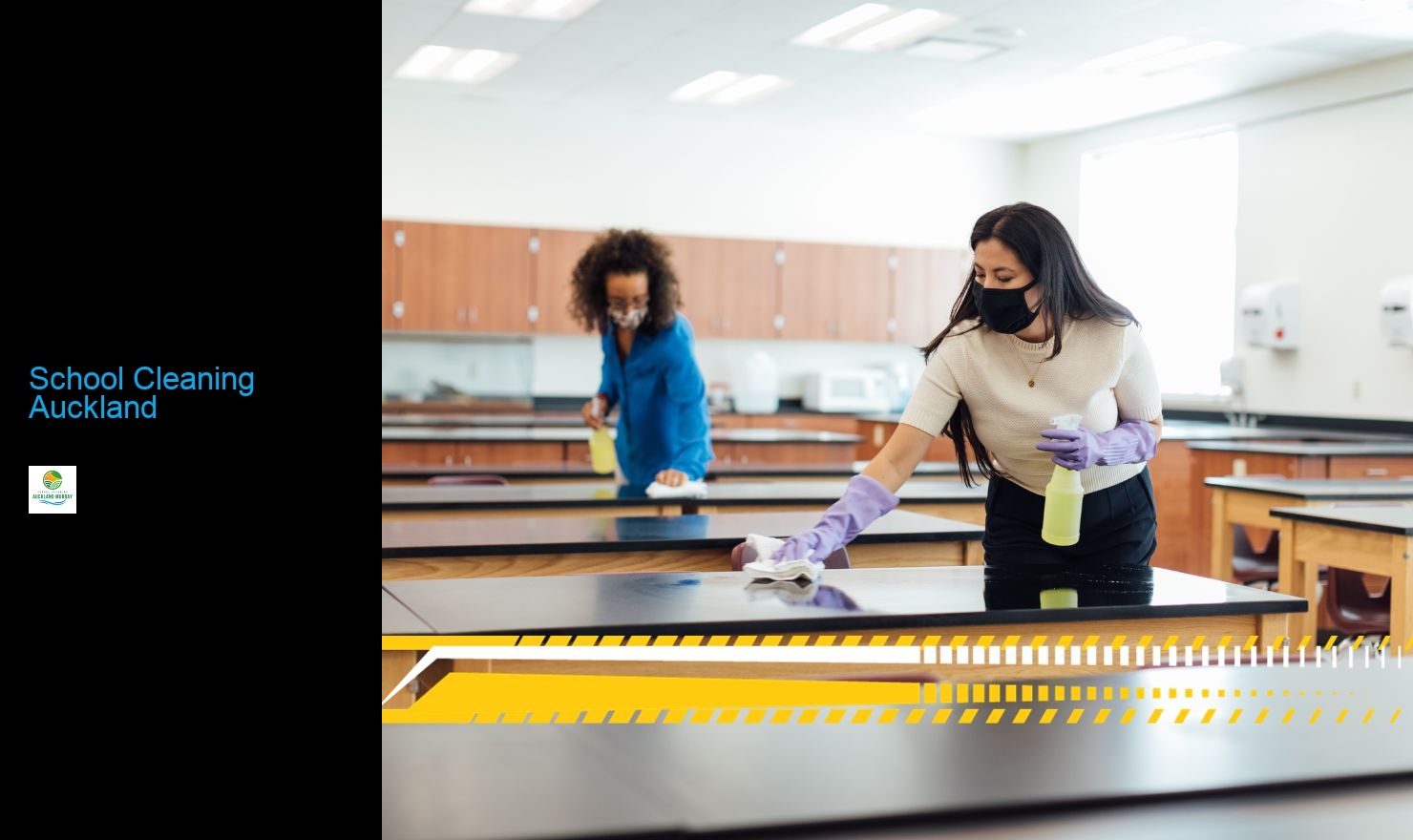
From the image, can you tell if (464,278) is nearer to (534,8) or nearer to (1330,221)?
(534,8)

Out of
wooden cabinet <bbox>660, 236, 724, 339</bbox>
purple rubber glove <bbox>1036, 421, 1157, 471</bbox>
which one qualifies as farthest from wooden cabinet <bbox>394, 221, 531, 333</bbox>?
purple rubber glove <bbox>1036, 421, 1157, 471</bbox>

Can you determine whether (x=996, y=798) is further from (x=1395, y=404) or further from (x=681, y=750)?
(x=1395, y=404)

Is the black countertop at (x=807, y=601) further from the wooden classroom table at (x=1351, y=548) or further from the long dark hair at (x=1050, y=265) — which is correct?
the wooden classroom table at (x=1351, y=548)

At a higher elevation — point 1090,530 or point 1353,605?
point 1090,530

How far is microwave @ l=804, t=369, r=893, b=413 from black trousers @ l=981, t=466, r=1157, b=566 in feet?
21.6

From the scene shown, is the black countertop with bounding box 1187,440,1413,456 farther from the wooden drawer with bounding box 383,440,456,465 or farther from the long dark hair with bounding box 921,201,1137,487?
the long dark hair with bounding box 921,201,1137,487

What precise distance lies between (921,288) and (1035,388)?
7.01 meters

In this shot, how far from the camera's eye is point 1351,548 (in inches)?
149

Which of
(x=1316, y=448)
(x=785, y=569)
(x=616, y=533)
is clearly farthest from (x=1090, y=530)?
(x=1316, y=448)

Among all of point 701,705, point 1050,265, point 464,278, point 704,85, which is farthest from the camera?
point 464,278

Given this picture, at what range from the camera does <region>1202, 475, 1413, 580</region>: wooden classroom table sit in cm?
456

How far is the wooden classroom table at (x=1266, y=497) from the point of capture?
15.0 ft
